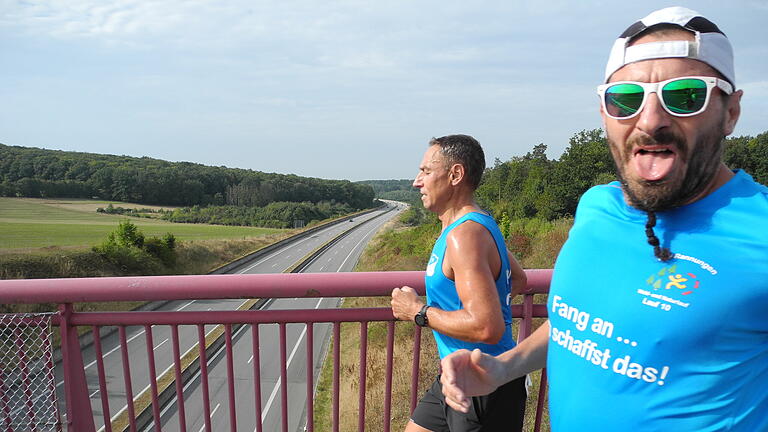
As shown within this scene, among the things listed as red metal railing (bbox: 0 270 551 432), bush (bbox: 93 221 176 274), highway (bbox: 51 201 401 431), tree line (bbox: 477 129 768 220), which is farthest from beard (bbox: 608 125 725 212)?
bush (bbox: 93 221 176 274)

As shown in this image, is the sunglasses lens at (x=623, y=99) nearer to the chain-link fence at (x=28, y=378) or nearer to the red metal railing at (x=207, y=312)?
the red metal railing at (x=207, y=312)

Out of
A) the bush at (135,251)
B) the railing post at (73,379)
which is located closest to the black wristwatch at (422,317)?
the railing post at (73,379)

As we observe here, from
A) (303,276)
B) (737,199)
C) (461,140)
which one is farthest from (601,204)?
(303,276)

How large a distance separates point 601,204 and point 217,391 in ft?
81.7

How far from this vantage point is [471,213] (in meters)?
2.20

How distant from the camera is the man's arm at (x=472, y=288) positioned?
199 centimetres

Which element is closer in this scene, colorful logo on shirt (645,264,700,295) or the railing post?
colorful logo on shirt (645,264,700,295)

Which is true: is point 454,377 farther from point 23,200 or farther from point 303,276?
point 23,200

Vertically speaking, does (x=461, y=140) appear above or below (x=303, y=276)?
above

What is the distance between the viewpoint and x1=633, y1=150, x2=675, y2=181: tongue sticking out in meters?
1.25

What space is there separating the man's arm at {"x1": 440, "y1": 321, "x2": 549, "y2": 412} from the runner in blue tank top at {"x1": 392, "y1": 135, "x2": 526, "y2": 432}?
271mm

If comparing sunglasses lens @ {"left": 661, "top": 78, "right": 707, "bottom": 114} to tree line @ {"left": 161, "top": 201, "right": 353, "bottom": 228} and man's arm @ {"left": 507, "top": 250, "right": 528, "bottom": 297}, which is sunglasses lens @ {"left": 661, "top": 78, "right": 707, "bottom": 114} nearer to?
man's arm @ {"left": 507, "top": 250, "right": 528, "bottom": 297}

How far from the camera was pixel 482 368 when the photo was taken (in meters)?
1.56

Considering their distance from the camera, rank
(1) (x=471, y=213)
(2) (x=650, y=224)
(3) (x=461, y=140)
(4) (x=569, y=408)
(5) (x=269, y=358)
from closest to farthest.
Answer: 1. (2) (x=650, y=224)
2. (4) (x=569, y=408)
3. (1) (x=471, y=213)
4. (3) (x=461, y=140)
5. (5) (x=269, y=358)
